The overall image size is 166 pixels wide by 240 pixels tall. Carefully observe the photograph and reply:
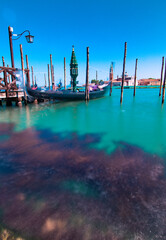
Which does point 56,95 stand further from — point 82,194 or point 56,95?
point 82,194

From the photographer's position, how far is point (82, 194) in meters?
3.10

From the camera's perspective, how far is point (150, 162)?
448 cm

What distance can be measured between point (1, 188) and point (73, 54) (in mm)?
25481

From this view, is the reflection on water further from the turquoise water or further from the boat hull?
the boat hull

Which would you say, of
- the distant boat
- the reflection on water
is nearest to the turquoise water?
the reflection on water

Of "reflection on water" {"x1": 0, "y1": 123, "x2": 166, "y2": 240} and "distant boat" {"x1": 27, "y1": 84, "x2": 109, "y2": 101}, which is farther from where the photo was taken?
"distant boat" {"x1": 27, "y1": 84, "x2": 109, "y2": 101}

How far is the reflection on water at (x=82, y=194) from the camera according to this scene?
2316mm

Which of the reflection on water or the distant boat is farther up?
the distant boat

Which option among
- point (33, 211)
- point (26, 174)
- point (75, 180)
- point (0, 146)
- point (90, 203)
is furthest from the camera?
point (0, 146)

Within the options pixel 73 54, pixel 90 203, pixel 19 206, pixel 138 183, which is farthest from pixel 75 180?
pixel 73 54

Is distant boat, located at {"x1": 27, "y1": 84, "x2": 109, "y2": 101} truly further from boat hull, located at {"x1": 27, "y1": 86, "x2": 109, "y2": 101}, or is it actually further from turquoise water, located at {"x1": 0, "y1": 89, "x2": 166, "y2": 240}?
turquoise water, located at {"x1": 0, "y1": 89, "x2": 166, "y2": 240}

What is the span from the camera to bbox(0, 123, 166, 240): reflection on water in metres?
2.32

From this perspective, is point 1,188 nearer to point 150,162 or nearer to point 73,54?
point 150,162

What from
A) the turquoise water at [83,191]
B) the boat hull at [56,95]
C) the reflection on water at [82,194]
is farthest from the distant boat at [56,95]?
the reflection on water at [82,194]
